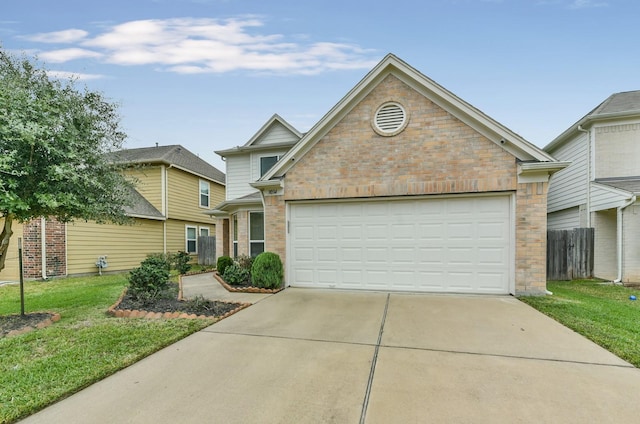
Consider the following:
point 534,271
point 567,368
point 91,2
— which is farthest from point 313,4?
point 567,368

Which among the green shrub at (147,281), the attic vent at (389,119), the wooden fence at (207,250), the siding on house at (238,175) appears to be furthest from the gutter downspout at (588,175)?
the wooden fence at (207,250)

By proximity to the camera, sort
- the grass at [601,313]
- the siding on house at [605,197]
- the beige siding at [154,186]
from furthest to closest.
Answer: the beige siding at [154,186] < the siding on house at [605,197] < the grass at [601,313]

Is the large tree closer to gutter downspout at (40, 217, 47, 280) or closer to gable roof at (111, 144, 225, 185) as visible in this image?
gutter downspout at (40, 217, 47, 280)

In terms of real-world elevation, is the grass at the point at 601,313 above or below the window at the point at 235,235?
below

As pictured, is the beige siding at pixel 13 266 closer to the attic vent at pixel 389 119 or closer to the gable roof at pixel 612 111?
the attic vent at pixel 389 119

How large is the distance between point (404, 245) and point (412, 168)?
2001mm

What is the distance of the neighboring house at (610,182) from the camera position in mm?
9141

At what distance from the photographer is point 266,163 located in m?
12.9

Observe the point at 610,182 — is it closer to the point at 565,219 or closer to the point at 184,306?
the point at 565,219

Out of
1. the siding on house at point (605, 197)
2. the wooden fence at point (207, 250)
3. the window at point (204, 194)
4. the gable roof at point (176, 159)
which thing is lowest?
the wooden fence at point (207, 250)

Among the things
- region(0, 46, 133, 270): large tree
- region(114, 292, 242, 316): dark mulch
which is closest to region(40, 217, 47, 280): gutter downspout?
region(0, 46, 133, 270): large tree

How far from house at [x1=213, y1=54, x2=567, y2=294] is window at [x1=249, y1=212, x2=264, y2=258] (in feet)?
9.90

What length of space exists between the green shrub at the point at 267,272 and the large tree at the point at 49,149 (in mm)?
3592

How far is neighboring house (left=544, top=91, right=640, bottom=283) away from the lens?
9.14m
